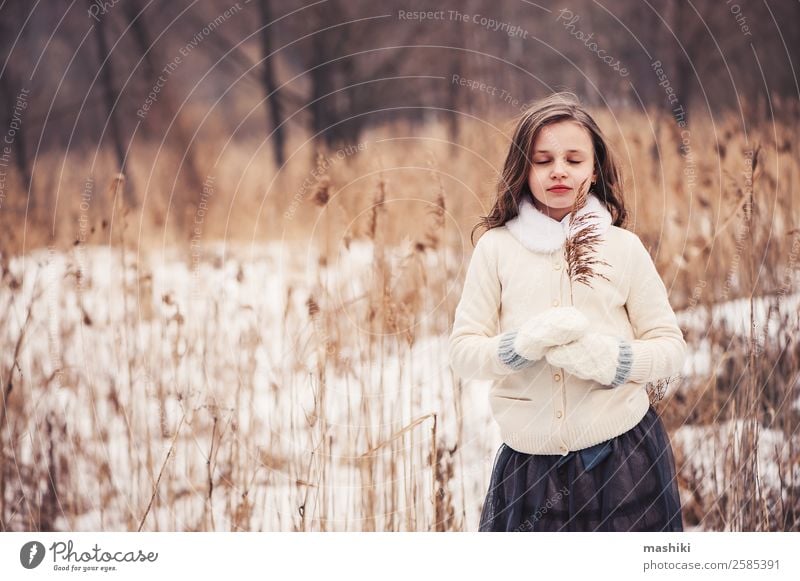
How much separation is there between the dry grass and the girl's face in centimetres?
39

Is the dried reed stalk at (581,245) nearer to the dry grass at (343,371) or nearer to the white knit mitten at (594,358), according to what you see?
the white knit mitten at (594,358)

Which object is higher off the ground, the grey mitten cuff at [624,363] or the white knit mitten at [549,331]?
the white knit mitten at [549,331]

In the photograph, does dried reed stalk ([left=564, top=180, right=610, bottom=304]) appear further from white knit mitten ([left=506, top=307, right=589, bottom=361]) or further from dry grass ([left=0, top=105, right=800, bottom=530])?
dry grass ([left=0, top=105, right=800, bottom=530])

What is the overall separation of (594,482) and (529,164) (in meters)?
0.68

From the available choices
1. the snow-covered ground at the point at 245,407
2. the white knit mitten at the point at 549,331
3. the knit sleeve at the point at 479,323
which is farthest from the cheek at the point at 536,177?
the snow-covered ground at the point at 245,407

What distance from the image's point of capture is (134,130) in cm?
330

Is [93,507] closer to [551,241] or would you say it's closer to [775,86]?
[551,241]

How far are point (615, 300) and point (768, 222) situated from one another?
3.25ft

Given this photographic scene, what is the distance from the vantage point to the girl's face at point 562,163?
177 cm

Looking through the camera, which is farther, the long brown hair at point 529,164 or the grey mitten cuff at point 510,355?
the long brown hair at point 529,164

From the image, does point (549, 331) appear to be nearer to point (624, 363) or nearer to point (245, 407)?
point (624, 363)
